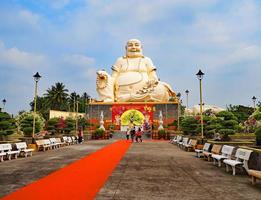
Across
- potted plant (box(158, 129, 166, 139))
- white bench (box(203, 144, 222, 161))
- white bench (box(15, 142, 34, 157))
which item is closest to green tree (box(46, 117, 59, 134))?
potted plant (box(158, 129, 166, 139))

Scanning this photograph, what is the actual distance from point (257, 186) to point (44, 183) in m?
4.63

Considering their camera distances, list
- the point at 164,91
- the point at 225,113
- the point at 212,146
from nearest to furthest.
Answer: the point at 212,146
the point at 225,113
the point at 164,91

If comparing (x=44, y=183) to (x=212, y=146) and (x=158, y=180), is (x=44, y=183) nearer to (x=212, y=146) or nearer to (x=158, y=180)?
(x=158, y=180)

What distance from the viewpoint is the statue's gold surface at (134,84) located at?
42.0 m

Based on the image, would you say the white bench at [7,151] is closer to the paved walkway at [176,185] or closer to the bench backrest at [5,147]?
the bench backrest at [5,147]

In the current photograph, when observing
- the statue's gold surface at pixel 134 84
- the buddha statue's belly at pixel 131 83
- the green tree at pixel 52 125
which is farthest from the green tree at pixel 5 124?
the buddha statue's belly at pixel 131 83

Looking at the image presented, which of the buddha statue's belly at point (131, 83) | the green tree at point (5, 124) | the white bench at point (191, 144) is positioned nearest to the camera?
the white bench at point (191, 144)

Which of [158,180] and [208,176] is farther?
[208,176]

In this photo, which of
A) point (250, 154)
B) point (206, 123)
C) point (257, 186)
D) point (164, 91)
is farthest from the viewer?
point (164, 91)

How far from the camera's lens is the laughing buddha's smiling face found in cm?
4507

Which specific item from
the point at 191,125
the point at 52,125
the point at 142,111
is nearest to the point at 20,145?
the point at 191,125

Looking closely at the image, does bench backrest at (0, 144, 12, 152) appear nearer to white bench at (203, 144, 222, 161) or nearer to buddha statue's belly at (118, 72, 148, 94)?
white bench at (203, 144, 222, 161)

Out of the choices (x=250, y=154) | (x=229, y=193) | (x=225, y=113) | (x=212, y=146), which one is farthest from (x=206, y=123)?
(x=229, y=193)

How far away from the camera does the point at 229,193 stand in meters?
5.75
